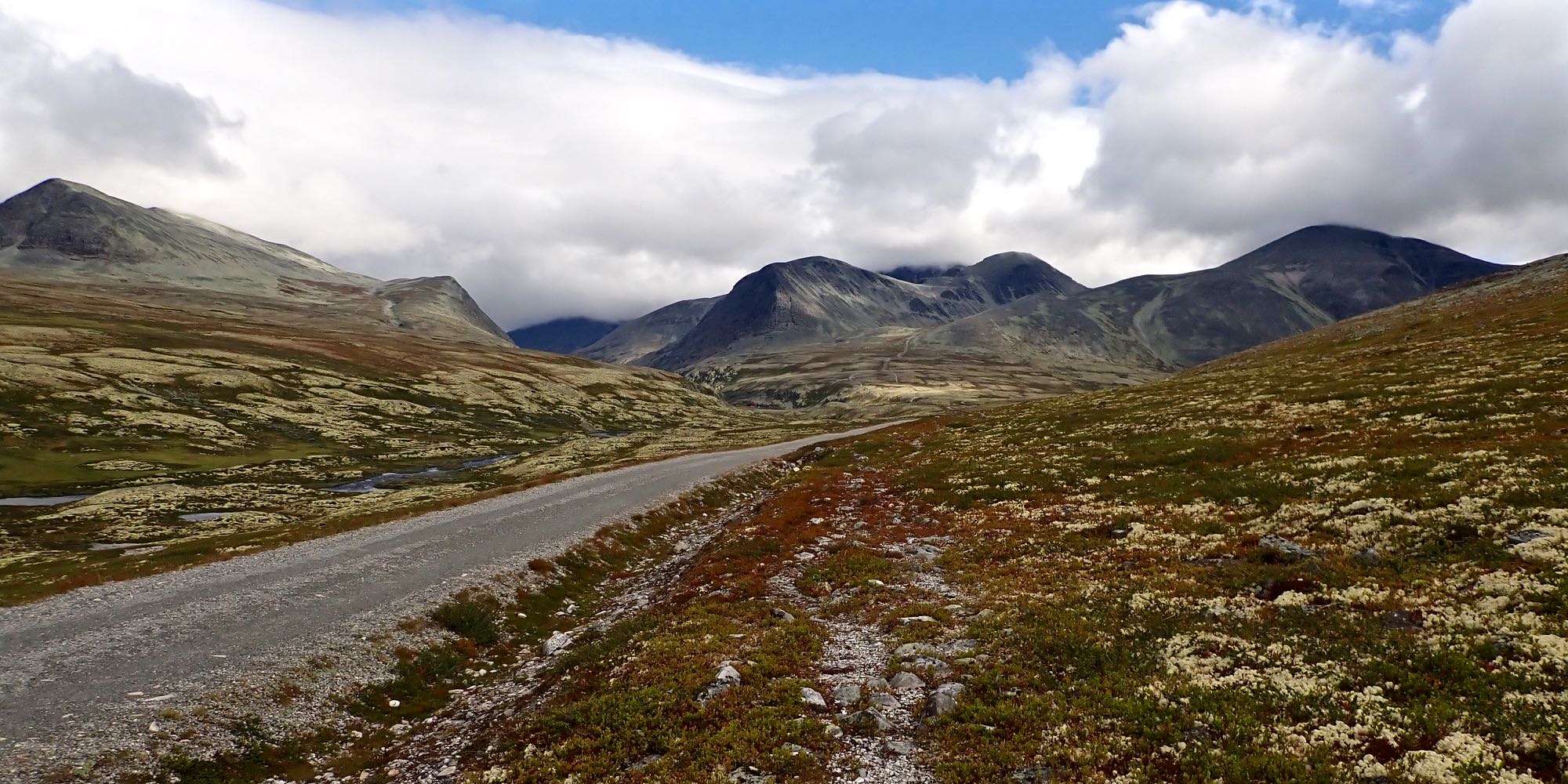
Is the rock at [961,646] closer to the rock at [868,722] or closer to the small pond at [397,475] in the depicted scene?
the rock at [868,722]

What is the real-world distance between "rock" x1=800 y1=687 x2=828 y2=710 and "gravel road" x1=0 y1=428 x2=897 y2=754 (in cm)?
1802

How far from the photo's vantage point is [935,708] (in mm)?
16000

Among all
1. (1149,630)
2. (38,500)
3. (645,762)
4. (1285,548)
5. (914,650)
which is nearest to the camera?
(645,762)

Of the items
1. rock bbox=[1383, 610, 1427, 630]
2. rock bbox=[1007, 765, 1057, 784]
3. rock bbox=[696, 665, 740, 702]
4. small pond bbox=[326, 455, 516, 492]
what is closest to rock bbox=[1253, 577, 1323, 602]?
rock bbox=[1383, 610, 1427, 630]

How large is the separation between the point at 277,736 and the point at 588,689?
854 cm

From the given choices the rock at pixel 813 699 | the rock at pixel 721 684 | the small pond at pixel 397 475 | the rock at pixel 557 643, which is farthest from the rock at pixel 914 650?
the small pond at pixel 397 475

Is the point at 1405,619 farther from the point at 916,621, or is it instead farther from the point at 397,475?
the point at 397,475

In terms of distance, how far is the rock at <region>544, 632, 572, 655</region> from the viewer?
85.3ft

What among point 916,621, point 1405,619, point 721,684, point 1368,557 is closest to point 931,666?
point 916,621

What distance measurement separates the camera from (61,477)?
85125mm

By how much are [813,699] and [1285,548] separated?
1809 centimetres

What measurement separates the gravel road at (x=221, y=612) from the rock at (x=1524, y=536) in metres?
38.5

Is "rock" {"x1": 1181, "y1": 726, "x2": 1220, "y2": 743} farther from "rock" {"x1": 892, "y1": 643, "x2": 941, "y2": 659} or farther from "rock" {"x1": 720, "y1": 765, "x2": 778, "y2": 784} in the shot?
"rock" {"x1": 720, "y1": 765, "x2": 778, "y2": 784}

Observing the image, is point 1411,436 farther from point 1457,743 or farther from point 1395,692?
point 1457,743
